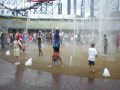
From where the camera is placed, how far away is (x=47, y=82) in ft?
46.0

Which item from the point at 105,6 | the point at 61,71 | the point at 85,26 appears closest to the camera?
the point at 61,71

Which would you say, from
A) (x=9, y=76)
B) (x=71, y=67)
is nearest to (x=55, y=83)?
(x=9, y=76)

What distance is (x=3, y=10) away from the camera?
94.8 meters

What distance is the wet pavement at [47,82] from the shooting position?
42.3 ft

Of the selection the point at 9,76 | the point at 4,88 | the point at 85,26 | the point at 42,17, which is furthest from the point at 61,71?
the point at 42,17

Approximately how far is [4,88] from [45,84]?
5.43 feet

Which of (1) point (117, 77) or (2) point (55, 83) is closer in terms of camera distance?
(2) point (55, 83)

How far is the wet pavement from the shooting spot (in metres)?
12.9

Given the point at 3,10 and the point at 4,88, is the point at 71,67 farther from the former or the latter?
the point at 3,10

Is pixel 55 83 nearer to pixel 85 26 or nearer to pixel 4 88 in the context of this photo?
pixel 4 88

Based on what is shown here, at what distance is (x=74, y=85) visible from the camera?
13.4 metres

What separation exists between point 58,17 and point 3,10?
14781 millimetres

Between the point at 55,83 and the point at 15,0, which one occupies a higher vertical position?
the point at 15,0

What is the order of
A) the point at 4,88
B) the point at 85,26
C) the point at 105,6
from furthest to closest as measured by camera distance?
the point at 85,26, the point at 105,6, the point at 4,88
